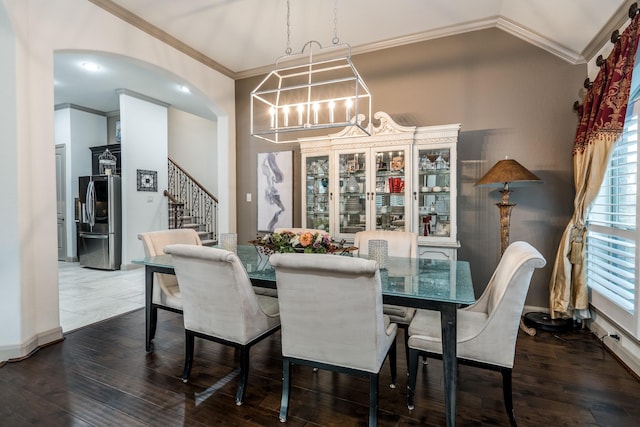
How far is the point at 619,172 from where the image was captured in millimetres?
2641

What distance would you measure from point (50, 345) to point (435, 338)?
2963mm

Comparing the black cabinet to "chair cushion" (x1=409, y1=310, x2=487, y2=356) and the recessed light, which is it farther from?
"chair cushion" (x1=409, y1=310, x2=487, y2=356)

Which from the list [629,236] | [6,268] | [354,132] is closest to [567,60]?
[629,236]

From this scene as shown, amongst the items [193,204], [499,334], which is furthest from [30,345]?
[193,204]

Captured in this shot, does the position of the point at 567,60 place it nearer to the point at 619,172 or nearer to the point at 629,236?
the point at 619,172

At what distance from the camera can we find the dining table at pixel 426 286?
1626 mm

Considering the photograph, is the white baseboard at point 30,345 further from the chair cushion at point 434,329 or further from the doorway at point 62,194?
the doorway at point 62,194

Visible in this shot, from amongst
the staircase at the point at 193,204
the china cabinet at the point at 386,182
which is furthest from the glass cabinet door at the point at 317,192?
the staircase at the point at 193,204

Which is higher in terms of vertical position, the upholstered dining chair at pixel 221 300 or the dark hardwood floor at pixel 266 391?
the upholstered dining chair at pixel 221 300

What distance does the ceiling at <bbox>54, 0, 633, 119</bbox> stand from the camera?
284cm

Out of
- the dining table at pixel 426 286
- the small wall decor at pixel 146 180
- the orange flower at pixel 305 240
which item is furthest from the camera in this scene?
the small wall decor at pixel 146 180

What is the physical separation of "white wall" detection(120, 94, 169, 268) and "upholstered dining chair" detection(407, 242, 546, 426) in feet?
17.7

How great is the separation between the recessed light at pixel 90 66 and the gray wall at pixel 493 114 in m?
3.81

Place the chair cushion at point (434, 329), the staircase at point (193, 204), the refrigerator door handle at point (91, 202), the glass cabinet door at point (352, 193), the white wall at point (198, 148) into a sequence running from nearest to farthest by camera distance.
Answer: the chair cushion at point (434, 329)
the glass cabinet door at point (352, 193)
the refrigerator door handle at point (91, 202)
the staircase at point (193, 204)
the white wall at point (198, 148)
